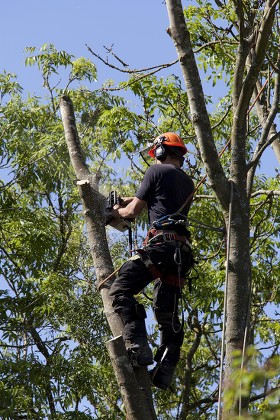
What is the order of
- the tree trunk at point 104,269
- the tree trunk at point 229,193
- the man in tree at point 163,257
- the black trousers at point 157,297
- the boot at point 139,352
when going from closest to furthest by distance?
1. the tree trunk at point 104,269
2. the tree trunk at point 229,193
3. the boot at point 139,352
4. the black trousers at point 157,297
5. the man in tree at point 163,257

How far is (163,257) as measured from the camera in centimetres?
537

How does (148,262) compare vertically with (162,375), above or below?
above

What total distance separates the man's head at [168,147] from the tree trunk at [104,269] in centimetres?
48

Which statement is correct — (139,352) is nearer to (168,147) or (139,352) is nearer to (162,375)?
(162,375)

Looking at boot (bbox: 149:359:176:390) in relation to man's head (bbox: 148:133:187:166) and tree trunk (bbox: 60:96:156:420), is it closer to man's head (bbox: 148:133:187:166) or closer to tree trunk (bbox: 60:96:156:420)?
tree trunk (bbox: 60:96:156:420)

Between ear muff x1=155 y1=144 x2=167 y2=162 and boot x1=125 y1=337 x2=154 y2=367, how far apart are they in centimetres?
119

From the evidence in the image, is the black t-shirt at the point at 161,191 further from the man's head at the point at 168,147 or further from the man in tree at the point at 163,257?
the man's head at the point at 168,147

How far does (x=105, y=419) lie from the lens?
971 cm

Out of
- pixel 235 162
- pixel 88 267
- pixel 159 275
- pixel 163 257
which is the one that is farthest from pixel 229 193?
pixel 88 267

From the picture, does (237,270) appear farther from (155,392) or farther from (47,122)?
(47,122)

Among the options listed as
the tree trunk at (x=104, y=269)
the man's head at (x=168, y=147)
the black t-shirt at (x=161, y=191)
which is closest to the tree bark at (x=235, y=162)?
the tree trunk at (x=104, y=269)

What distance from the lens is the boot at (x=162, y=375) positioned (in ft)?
17.0

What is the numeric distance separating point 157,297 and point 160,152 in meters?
0.91

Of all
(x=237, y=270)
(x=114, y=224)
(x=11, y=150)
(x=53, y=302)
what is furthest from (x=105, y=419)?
(x=237, y=270)
